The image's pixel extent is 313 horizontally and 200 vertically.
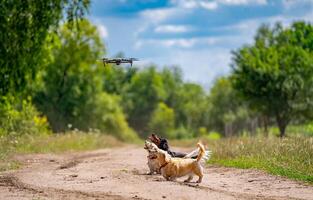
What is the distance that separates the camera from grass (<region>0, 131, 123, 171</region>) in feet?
87.6

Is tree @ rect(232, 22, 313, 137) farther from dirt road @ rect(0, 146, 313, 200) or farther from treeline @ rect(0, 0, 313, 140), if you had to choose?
dirt road @ rect(0, 146, 313, 200)

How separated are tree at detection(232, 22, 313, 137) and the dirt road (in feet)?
97.3

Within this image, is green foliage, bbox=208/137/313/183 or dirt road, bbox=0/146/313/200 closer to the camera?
dirt road, bbox=0/146/313/200

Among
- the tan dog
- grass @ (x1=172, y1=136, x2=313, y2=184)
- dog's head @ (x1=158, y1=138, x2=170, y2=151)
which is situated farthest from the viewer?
dog's head @ (x1=158, y1=138, x2=170, y2=151)

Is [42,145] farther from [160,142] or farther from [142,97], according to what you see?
[142,97]

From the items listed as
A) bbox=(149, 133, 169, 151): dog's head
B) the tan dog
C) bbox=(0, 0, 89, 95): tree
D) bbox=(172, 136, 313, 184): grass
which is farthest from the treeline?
the tan dog

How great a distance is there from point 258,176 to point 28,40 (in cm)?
1384

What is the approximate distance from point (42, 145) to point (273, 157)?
48.0 feet

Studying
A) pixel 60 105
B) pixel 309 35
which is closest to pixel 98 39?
pixel 60 105

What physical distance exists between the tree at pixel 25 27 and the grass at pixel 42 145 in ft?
9.98

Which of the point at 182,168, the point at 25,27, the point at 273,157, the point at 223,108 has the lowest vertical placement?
the point at 223,108

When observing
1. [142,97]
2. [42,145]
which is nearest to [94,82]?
[42,145]

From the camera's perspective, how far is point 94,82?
241ft

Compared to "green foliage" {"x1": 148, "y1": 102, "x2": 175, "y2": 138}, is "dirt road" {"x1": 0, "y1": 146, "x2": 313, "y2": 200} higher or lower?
higher
